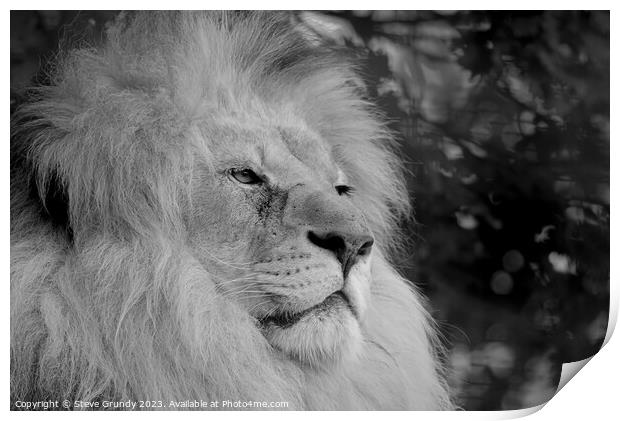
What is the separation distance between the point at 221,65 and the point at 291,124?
0.25 metres

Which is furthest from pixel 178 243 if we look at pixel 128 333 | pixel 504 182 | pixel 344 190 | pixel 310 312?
pixel 504 182

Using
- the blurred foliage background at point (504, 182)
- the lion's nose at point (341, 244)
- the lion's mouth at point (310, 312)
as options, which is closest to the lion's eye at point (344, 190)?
the blurred foliage background at point (504, 182)

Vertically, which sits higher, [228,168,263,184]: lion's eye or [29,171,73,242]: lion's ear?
[228,168,263,184]: lion's eye

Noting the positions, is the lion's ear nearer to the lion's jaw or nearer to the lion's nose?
the lion's jaw

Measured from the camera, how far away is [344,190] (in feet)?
7.63

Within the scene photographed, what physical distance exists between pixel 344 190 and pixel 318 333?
1.62 feet

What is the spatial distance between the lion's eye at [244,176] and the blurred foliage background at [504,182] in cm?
50

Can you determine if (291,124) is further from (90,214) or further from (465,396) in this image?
(465,396)

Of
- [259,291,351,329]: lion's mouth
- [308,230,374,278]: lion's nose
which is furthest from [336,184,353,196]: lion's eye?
[259,291,351,329]: lion's mouth

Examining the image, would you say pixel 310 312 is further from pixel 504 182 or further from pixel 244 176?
pixel 504 182

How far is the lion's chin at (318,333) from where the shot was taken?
1981 millimetres

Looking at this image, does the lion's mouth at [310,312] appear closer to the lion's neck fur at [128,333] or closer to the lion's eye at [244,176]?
the lion's neck fur at [128,333]

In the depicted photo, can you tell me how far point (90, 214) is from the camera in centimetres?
198

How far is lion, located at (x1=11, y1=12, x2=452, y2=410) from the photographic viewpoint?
6.38 ft
